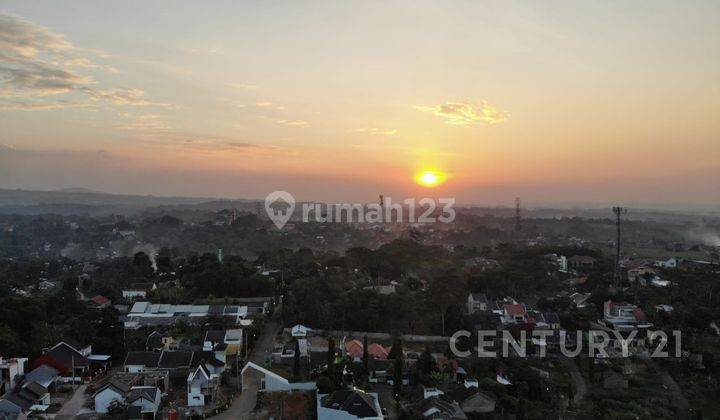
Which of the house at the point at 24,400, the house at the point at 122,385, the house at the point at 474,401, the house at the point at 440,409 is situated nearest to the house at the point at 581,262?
the house at the point at 474,401

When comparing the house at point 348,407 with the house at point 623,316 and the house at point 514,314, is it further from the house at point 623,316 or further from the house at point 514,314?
the house at point 623,316

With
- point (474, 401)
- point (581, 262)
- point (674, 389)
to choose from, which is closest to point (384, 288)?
point (474, 401)

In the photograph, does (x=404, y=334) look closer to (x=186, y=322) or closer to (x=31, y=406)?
(x=186, y=322)

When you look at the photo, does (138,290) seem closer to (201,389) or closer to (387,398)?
(201,389)

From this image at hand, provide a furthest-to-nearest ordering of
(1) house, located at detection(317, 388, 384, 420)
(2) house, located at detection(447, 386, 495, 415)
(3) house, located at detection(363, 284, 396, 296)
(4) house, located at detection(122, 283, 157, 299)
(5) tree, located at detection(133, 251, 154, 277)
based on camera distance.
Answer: (5) tree, located at detection(133, 251, 154, 277)
(4) house, located at detection(122, 283, 157, 299)
(3) house, located at detection(363, 284, 396, 296)
(2) house, located at detection(447, 386, 495, 415)
(1) house, located at detection(317, 388, 384, 420)

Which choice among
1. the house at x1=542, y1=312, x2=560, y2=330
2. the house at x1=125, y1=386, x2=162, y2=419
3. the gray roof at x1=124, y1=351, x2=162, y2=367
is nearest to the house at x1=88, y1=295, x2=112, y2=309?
the gray roof at x1=124, y1=351, x2=162, y2=367

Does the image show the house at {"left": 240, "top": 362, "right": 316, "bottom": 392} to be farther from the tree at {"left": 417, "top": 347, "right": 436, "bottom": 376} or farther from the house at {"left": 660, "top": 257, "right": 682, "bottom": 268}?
the house at {"left": 660, "top": 257, "right": 682, "bottom": 268}
